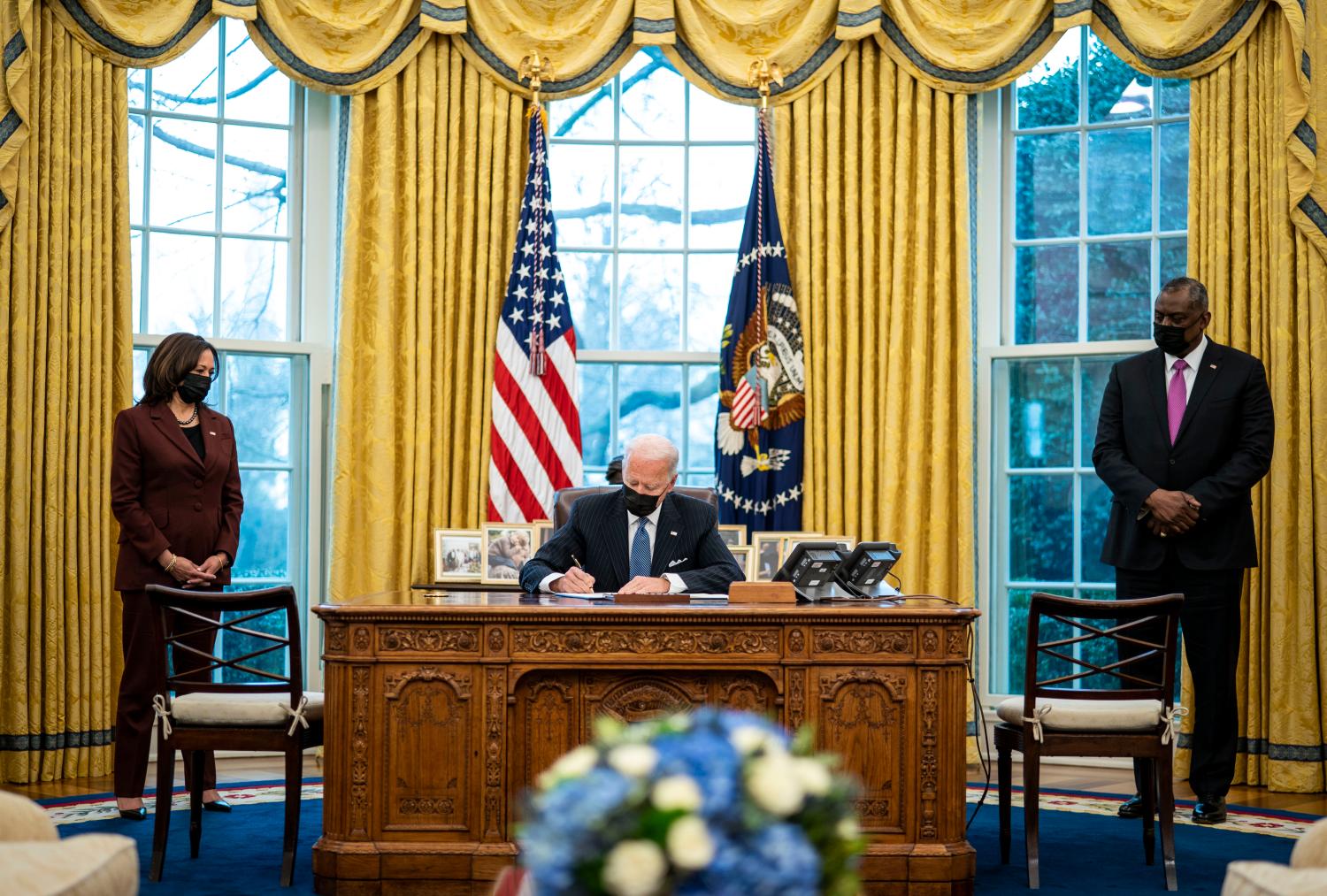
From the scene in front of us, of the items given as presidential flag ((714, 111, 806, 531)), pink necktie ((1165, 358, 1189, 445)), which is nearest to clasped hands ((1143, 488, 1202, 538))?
pink necktie ((1165, 358, 1189, 445))

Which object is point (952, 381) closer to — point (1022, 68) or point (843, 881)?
point (1022, 68)

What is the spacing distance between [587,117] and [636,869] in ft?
18.7

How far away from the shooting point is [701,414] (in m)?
6.70

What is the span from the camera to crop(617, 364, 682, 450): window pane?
6.68m

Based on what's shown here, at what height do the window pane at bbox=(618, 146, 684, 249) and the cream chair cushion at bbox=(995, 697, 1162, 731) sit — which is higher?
the window pane at bbox=(618, 146, 684, 249)

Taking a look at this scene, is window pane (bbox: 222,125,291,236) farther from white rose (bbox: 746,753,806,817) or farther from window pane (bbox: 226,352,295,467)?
white rose (bbox: 746,753,806,817)

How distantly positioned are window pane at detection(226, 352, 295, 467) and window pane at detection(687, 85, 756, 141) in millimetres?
2263

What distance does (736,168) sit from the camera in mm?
6754

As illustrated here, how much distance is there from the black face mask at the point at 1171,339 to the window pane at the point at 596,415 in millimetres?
2586

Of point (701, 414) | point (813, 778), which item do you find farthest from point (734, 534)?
point (813, 778)

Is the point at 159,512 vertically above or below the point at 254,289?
below

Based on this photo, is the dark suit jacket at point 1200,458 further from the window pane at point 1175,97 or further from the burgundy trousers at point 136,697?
the burgundy trousers at point 136,697

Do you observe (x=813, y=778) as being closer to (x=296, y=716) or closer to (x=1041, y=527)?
(x=296, y=716)

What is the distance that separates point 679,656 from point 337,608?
3.18 feet
